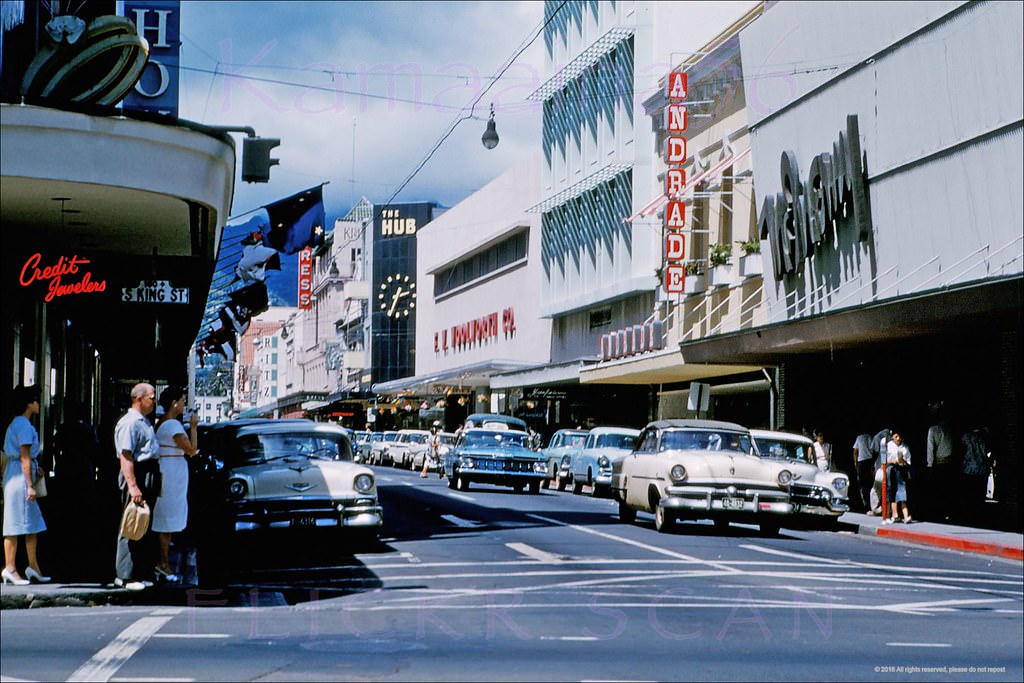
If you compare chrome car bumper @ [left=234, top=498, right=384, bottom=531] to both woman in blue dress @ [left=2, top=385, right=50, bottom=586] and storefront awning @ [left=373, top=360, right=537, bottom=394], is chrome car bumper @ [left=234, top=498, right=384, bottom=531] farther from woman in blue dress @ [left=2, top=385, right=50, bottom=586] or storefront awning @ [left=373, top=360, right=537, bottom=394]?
storefront awning @ [left=373, top=360, right=537, bottom=394]

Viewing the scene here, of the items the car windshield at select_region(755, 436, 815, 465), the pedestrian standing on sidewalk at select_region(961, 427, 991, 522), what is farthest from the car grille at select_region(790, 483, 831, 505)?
the pedestrian standing on sidewalk at select_region(961, 427, 991, 522)

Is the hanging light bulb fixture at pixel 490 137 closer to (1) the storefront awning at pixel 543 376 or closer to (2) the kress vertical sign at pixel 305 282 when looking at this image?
(1) the storefront awning at pixel 543 376

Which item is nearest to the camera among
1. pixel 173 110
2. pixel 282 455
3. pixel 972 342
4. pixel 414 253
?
pixel 282 455

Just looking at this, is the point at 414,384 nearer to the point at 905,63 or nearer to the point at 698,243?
the point at 698,243

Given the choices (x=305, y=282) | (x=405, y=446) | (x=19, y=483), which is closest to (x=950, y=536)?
(x=19, y=483)

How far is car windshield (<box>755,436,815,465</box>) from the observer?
26.4m

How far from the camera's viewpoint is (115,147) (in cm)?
1327

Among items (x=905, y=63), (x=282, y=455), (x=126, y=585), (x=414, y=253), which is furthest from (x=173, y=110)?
(x=414, y=253)

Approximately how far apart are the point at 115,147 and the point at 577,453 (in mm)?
25321

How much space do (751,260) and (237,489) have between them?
24.0 metres

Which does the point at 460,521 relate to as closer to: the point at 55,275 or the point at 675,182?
the point at 55,275

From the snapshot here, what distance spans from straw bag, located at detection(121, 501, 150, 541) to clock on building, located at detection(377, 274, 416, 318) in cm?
9609

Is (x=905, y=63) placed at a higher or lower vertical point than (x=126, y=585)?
higher

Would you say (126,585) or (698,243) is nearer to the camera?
(126,585)
